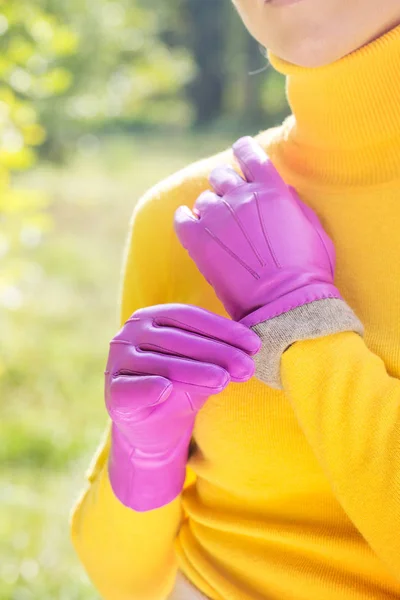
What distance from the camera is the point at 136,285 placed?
94 cm

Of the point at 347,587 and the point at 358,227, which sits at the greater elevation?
the point at 358,227

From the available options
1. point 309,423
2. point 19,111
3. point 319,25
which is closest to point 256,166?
point 319,25

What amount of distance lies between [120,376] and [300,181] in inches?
13.5

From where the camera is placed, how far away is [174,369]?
689 mm

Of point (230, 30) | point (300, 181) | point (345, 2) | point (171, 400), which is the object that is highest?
point (345, 2)

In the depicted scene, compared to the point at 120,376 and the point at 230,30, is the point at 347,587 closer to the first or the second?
the point at 120,376

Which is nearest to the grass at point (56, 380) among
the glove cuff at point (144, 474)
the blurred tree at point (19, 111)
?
the blurred tree at point (19, 111)

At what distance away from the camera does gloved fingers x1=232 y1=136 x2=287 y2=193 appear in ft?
2.57

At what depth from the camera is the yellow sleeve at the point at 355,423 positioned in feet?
2.23

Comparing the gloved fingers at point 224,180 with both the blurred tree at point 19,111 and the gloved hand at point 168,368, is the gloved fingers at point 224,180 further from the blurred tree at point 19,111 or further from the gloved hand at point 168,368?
the blurred tree at point 19,111

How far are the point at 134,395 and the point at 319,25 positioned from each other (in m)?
0.41

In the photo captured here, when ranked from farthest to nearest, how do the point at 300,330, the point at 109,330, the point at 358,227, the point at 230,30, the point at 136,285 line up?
the point at 230,30, the point at 109,330, the point at 136,285, the point at 358,227, the point at 300,330

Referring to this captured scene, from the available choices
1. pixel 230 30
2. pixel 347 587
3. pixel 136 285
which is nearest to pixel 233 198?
pixel 136 285

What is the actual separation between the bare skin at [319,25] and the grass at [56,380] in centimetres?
156
